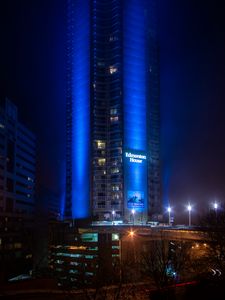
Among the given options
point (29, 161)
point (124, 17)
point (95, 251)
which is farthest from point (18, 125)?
point (124, 17)

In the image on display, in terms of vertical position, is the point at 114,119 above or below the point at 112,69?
below

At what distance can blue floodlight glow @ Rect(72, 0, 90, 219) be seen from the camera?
14362 cm

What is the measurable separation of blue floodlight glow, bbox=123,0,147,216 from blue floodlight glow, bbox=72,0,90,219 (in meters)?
13.8

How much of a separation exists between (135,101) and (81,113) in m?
20.1

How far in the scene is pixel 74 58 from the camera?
154875mm

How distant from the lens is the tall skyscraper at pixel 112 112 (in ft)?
465

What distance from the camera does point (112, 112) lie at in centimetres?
14712

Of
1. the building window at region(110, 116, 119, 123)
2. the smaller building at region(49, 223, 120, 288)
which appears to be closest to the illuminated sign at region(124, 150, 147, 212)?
the building window at region(110, 116, 119, 123)

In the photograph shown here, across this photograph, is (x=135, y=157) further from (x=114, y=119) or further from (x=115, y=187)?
(x=114, y=119)

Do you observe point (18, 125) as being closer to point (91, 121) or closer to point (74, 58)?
point (91, 121)

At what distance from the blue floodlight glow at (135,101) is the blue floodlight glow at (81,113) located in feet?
45.3

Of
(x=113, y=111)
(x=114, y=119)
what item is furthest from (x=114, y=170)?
(x=113, y=111)

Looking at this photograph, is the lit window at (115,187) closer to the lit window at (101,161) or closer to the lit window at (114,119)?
the lit window at (101,161)

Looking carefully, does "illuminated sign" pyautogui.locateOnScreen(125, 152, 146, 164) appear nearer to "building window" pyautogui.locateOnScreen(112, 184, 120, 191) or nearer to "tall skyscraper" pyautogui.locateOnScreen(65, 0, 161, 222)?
"tall skyscraper" pyautogui.locateOnScreen(65, 0, 161, 222)
